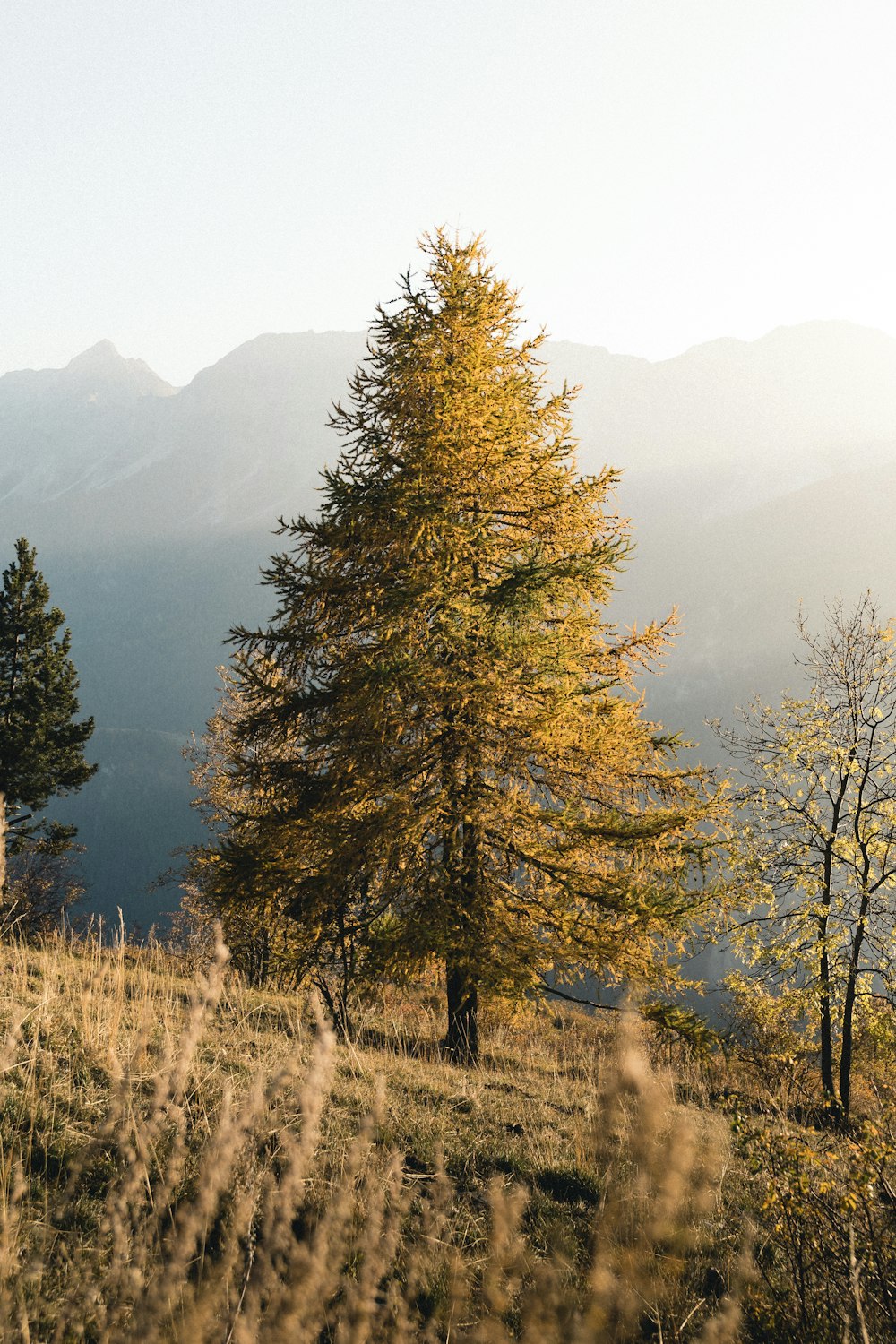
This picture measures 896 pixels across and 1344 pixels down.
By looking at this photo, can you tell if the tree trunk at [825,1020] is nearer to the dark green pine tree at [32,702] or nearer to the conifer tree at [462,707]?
the conifer tree at [462,707]

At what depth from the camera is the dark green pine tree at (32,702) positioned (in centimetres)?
2330

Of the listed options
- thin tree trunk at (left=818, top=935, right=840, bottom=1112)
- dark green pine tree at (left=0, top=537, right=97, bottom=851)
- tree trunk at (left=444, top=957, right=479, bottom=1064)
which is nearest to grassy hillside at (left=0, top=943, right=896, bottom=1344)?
tree trunk at (left=444, top=957, right=479, bottom=1064)

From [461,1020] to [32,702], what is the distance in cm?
2027

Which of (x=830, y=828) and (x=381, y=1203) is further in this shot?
(x=830, y=828)

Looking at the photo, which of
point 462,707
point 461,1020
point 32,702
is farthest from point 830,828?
point 32,702

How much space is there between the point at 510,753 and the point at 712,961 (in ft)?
574

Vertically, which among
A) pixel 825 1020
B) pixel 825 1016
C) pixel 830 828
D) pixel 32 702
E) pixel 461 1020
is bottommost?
pixel 825 1020

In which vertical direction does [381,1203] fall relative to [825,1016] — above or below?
above

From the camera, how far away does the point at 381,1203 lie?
144 centimetres

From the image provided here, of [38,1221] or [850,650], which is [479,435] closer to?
[38,1221]

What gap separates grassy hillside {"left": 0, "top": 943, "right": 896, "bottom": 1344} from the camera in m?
1.36

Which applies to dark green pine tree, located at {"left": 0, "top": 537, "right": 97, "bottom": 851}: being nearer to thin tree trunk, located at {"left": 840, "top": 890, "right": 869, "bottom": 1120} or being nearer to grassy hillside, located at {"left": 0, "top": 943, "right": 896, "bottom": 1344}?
grassy hillside, located at {"left": 0, "top": 943, "right": 896, "bottom": 1344}

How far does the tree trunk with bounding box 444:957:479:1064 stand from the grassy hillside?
9.34 ft

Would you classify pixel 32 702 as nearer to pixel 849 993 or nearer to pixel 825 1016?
pixel 825 1016
